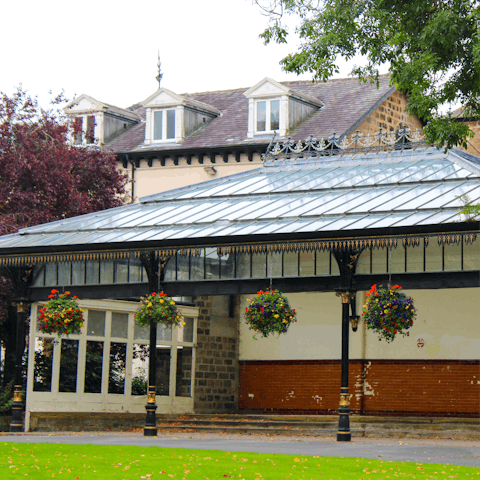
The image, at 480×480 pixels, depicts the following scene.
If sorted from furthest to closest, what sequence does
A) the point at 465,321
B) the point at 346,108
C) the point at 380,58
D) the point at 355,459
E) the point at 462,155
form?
the point at 346,108 → the point at 465,321 → the point at 462,155 → the point at 380,58 → the point at 355,459

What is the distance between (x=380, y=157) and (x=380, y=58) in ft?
18.8

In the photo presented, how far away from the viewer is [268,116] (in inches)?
1105

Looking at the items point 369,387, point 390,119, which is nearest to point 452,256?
point 369,387

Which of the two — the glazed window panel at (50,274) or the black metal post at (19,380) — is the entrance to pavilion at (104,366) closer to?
the black metal post at (19,380)

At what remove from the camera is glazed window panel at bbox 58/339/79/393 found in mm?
19641

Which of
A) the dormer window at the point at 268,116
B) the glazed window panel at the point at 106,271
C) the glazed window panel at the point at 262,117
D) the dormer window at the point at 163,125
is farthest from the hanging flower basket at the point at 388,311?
the dormer window at the point at 163,125

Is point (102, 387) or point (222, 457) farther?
point (102, 387)

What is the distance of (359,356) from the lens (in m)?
22.1

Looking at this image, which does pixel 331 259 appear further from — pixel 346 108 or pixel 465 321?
pixel 346 108

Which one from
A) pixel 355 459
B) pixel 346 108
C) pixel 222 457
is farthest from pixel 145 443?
pixel 346 108

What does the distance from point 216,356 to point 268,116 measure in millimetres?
8451

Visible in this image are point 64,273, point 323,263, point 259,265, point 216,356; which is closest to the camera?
point 323,263

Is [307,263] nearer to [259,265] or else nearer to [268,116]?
[259,265]

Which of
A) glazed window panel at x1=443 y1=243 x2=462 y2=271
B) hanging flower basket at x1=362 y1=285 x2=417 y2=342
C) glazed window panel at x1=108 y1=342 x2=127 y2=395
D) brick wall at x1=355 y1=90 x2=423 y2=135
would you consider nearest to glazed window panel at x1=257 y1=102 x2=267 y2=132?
brick wall at x1=355 y1=90 x2=423 y2=135
